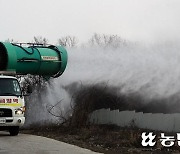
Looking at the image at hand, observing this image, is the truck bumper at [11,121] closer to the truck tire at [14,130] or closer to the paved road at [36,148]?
the truck tire at [14,130]

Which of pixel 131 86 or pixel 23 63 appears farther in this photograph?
pixel 131 86

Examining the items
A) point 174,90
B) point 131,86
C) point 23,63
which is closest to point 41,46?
point 23,63

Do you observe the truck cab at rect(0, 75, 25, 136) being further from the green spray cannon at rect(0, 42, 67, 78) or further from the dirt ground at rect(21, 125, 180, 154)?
the dirt ground at rect(21, 125, 180, 154)

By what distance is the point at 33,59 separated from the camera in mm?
18781

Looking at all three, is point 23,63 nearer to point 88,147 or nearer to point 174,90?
point 88,147

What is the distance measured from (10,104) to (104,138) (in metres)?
3.94

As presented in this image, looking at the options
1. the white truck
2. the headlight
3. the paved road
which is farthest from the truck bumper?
the paved road

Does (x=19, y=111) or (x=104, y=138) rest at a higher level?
(x=19, y=111)

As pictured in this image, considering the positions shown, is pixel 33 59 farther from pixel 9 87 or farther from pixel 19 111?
pixel 19 111

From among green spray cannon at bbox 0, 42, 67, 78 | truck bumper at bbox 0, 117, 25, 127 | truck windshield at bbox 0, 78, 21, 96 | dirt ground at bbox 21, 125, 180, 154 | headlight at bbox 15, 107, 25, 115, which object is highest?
green spray cannon at bbox 0, 42, 67, 78

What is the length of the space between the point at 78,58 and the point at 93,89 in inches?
93.4

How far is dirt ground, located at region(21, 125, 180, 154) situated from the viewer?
13.8 m

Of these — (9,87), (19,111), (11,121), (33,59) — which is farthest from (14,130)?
(33,59)

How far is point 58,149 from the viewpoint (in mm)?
13930
